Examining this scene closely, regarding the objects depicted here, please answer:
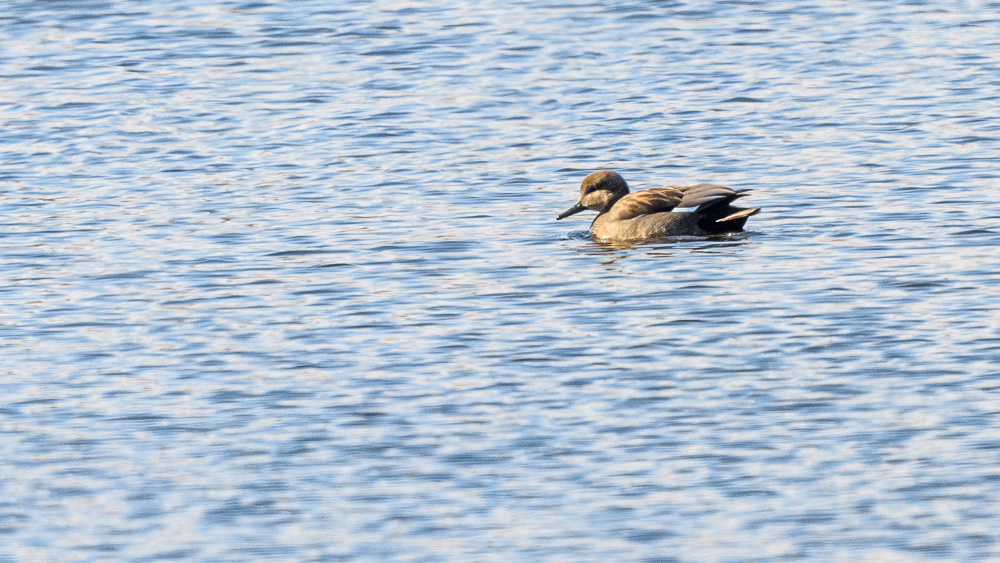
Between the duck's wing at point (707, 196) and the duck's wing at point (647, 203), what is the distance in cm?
15

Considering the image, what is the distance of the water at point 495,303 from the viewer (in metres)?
9.80

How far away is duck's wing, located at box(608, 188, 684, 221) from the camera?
17.1m

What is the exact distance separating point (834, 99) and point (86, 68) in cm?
996

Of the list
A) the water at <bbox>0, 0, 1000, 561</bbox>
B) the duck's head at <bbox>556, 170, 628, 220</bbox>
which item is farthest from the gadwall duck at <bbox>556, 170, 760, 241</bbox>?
the water at <bbox>0, 0, 1000, 561</bbox>

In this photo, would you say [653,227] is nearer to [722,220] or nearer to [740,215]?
[722,220]

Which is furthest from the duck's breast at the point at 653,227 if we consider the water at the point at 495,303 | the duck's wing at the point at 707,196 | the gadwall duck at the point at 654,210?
the water at the point at 495,303

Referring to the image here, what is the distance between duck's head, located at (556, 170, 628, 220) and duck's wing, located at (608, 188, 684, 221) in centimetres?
26

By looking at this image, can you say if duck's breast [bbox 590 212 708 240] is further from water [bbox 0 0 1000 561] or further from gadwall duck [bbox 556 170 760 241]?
water [bbox 0 0 1000 561]

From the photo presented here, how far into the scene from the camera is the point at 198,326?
44.4 feet

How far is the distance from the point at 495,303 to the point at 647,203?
3.51 metres

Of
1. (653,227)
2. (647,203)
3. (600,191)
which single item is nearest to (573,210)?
(600,191)

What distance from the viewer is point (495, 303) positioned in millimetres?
14055

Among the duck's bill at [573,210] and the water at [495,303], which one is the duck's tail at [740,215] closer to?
the water at [495,303]

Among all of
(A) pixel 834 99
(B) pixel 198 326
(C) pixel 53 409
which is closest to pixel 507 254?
(B) pixel 198 326
